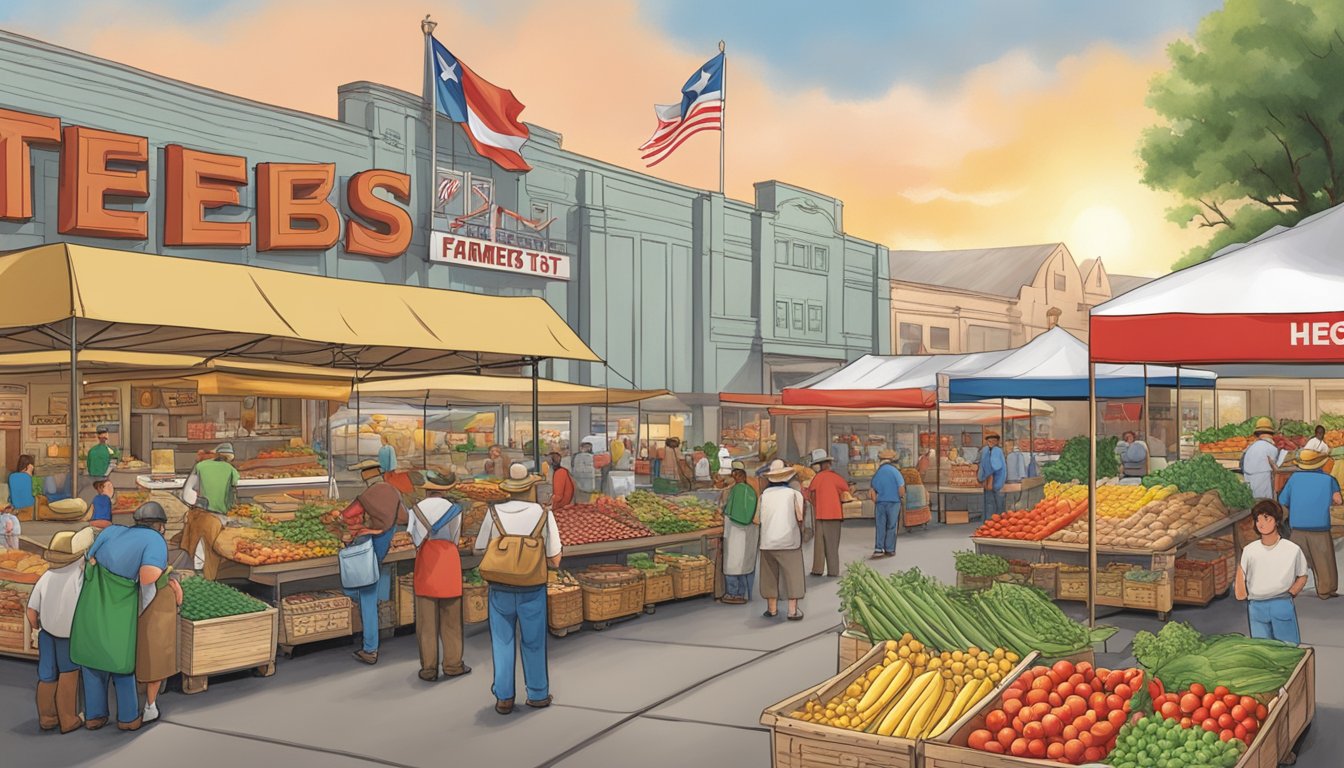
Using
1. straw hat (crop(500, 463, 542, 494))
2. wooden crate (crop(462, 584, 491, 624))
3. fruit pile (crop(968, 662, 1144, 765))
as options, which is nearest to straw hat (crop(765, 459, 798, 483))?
wooden crate (crop(462, 584, 491, 624))

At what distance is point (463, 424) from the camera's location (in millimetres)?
30062

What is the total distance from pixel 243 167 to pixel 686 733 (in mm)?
22157

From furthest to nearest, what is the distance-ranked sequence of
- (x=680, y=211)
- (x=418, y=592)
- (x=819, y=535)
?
(x=680, y=211)
(x=819, y=535)
(x=418, y=592)

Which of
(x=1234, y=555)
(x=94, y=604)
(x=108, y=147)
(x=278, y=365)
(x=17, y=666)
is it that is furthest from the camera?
(x=108, y=147)

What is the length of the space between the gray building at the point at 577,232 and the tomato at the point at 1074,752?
77.5 ft

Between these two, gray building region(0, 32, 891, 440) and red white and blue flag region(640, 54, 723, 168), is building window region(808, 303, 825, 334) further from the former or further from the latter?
red white and blue flag region(640, 54, 723, 168)

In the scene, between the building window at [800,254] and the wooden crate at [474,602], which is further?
the building window at [800,254]

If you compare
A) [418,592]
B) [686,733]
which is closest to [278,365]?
[418,592]

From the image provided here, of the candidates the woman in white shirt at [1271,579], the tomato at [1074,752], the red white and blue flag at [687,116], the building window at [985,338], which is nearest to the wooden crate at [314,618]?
the tomato at [1074,752]

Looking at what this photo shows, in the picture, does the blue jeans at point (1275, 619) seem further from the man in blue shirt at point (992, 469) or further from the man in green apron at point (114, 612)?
the man in blue shirt at point (992, 469)

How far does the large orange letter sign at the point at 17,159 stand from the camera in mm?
22062

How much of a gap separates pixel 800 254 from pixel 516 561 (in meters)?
35.1

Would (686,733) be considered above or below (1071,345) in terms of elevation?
below

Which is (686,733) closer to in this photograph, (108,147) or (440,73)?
(108,147)
